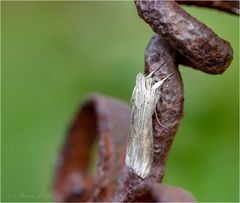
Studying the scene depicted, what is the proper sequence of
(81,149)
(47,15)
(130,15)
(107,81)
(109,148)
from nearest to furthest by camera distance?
1. (109,148)
2. (81,149)
3. (107,81)
4. (130,15)
5. (47,15)

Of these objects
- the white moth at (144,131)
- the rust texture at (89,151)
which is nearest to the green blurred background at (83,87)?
the rust texture at (89,151)

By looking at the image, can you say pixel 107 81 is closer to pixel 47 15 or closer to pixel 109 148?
pixel 47 15

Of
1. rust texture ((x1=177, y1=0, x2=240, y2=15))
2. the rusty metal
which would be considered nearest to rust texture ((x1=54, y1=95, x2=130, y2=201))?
the rusty metal

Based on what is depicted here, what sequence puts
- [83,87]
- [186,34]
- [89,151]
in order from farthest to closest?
[83,87] → [89,151] → [186,34]

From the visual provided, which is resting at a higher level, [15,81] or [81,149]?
[81,149]

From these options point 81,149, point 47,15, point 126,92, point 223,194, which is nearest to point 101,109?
point 81,149

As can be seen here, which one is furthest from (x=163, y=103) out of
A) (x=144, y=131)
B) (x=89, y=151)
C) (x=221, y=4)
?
(x=89, y=151)

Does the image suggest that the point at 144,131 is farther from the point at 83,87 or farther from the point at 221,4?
the point at 83,87
